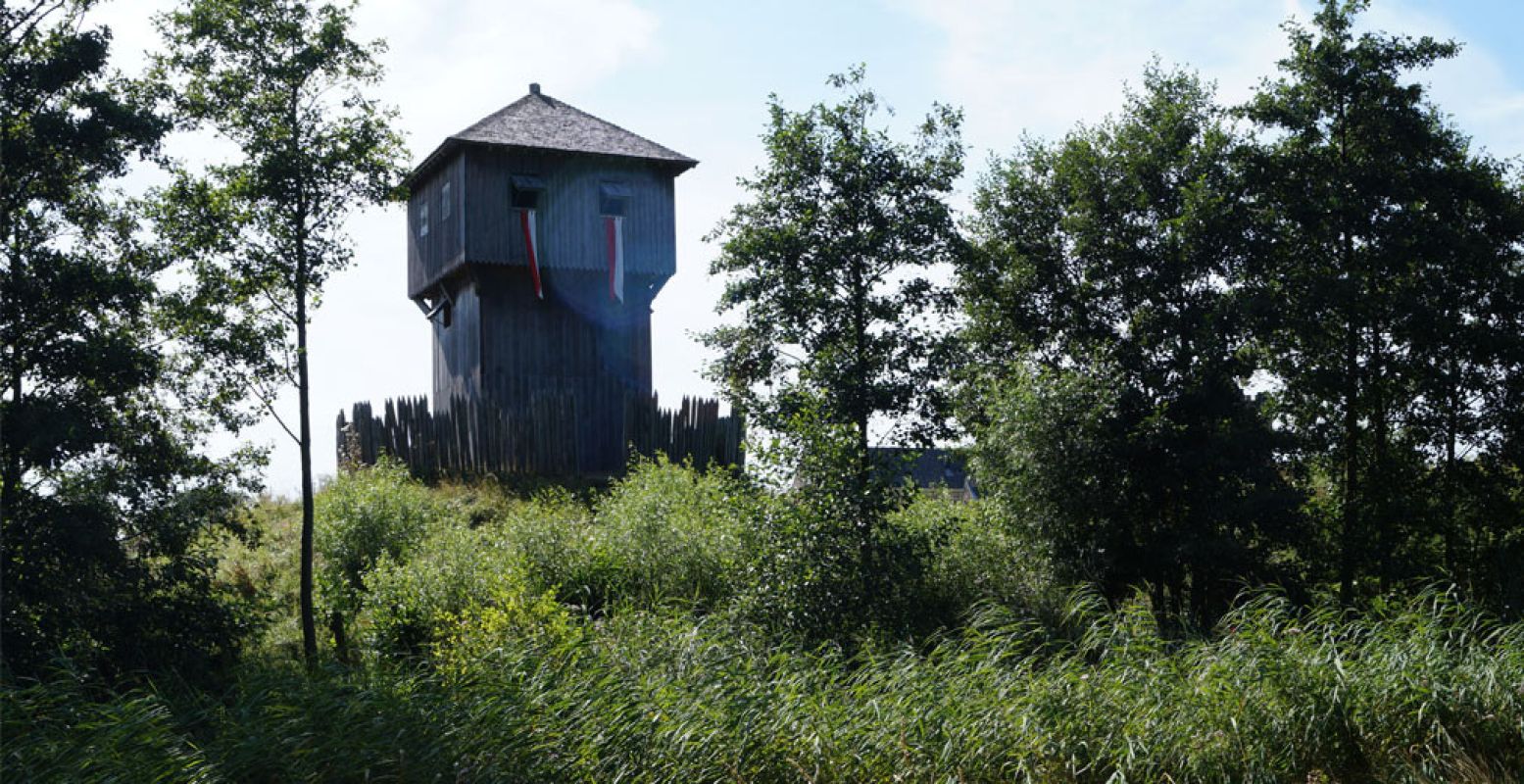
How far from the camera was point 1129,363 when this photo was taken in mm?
18703

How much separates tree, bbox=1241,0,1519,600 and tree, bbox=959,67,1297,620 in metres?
0.79

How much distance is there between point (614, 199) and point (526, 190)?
1.71 meters

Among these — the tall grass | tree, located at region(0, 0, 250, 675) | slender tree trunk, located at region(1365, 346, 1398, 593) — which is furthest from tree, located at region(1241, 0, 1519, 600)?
tree, located at region(0, 0, 250, 675)

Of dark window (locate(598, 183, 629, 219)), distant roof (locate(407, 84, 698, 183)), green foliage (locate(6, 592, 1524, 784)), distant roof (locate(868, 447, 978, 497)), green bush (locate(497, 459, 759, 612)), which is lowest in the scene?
green foliage (locate(6, 592, 1524, 784))

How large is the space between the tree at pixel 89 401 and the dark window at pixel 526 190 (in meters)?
11.9

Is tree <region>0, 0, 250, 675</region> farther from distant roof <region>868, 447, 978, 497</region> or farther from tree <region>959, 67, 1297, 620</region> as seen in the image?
tree <region>959, 67, 1297, 620</region>

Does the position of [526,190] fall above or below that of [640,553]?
above

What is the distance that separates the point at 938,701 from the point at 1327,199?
42.2 feet

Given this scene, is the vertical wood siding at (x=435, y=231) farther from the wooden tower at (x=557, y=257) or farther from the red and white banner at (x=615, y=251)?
the red and white banner at (x=615, y=251)

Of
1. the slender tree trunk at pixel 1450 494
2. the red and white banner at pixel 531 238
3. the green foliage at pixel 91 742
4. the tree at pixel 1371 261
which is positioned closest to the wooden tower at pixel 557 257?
the red and white banner at pixel 531 238

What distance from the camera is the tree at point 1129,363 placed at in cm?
1653

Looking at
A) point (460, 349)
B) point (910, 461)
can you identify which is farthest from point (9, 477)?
point (460, 349)

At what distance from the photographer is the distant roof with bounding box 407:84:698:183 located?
80.8ft

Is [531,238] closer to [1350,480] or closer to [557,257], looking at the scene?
[557,257]
